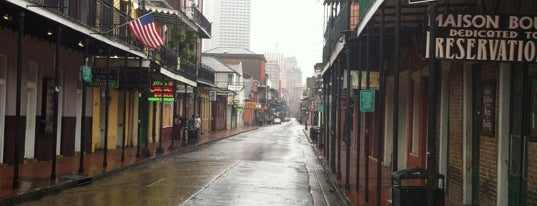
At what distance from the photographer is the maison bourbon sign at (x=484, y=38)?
6.87 meters

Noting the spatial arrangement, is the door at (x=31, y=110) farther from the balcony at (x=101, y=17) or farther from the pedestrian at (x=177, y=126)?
the pedestrian at (x=177, y=126)

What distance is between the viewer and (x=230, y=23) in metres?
170

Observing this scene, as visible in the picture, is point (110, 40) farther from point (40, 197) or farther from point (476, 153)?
point (476, 153)

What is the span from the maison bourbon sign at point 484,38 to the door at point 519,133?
161 cm

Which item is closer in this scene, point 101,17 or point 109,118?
point 101,17

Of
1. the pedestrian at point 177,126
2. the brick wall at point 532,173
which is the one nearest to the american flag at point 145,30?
the brick wall at point 532,173

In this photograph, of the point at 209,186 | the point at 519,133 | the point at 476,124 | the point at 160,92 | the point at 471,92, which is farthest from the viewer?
the point at 160,92

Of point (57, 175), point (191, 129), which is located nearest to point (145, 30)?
point (57, 175)

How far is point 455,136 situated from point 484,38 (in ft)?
18.4

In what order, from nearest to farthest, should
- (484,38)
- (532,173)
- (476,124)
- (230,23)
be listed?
(484,38) → (532,173) → (476,124) → (230,23)

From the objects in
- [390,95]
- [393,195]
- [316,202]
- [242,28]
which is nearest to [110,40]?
[316,202]

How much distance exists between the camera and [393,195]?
823 cm

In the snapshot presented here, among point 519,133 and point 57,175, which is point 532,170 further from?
point 57,175

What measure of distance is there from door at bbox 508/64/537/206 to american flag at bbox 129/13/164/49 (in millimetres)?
12444
